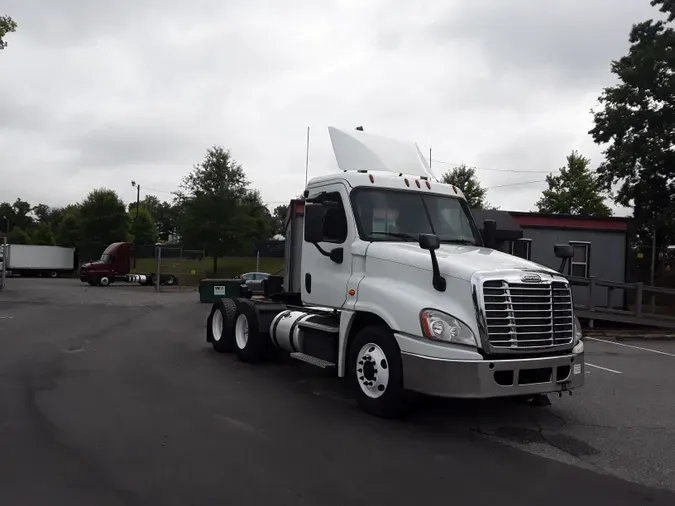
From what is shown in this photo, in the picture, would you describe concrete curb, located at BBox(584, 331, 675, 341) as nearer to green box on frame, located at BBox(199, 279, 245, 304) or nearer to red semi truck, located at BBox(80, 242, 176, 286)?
green box on frame, located at BBox(199, 279, 245, 304)

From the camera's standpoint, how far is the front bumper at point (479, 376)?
566 centimetres

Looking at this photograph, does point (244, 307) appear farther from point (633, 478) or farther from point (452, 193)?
point (633, 478)

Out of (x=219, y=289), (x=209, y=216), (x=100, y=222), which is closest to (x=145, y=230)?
(x=100, y=222)

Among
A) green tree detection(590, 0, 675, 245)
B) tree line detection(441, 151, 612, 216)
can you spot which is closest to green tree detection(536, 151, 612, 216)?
tree line detection(441, 151, 612, 216)

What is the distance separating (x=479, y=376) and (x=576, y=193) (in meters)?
45.1

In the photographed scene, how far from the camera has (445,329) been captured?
Result: 5.81m

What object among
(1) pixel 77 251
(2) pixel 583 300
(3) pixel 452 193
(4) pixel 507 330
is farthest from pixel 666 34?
(1) pixel 77 251

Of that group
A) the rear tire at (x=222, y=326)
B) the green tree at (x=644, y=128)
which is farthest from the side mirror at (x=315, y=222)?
the green tree at (x=644, y=128)

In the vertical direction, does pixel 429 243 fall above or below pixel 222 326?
above

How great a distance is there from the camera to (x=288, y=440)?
18.4 feet

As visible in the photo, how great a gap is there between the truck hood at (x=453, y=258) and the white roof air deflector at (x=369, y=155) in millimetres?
1640

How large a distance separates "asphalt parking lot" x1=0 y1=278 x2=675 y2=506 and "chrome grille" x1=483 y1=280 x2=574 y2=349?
3.15ft

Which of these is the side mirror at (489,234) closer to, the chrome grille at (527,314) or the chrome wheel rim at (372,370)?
the chrome grille at (527,314)

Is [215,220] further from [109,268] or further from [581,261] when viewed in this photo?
[581,261]
